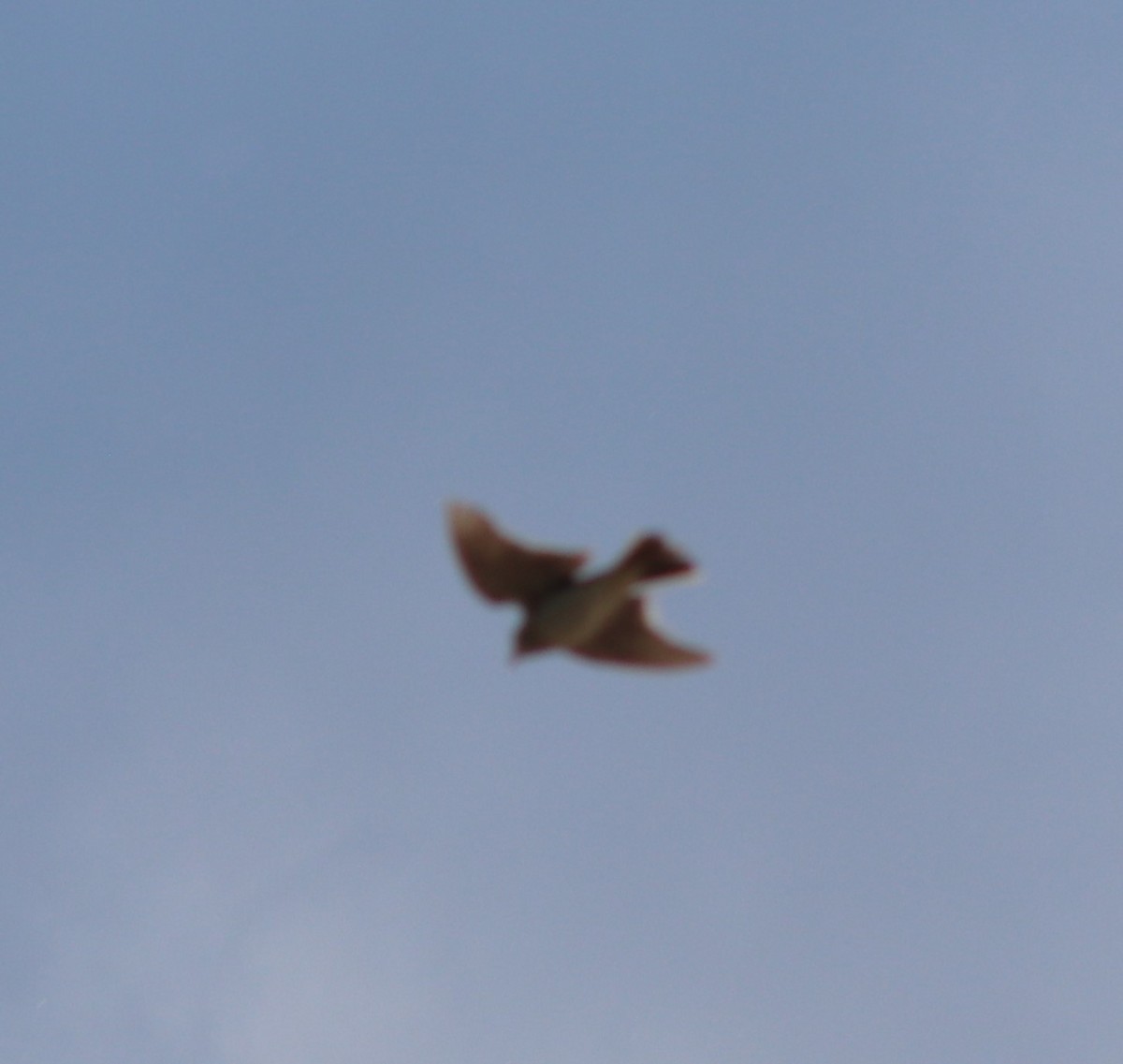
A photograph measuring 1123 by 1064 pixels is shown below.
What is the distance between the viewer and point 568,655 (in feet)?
37.3

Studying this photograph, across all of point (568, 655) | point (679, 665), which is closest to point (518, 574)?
point (568, 655)

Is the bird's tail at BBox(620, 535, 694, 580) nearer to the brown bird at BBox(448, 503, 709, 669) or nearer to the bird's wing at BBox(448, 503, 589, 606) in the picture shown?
the brown bird at BBox(448, 503, 709, 669)

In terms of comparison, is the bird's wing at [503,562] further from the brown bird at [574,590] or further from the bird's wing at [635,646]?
the bird's wing at [635,646]

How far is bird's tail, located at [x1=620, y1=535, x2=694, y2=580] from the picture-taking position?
10.7 metres

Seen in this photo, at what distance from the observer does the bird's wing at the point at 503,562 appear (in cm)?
1098

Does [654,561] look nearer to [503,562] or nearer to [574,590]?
[574,590]

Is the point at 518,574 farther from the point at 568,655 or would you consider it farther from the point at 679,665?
the point at 679,665

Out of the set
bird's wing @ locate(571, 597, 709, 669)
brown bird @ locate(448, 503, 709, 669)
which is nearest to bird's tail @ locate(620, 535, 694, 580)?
brown bird @ locate(448, 503, 709, 669)

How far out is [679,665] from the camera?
36.9 ft

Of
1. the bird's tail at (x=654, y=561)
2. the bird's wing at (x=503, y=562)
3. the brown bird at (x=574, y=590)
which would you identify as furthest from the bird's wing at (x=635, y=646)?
the bird's wing at (x=503, y=562)

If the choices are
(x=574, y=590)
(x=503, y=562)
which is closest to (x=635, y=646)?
(x=574, y=590)

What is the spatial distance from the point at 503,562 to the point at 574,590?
68cm

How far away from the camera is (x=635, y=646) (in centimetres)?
1131

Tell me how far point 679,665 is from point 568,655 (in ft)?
3.25
